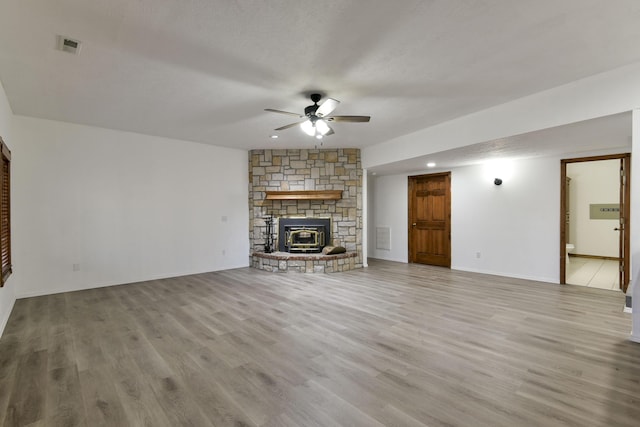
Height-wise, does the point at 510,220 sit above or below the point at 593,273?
above

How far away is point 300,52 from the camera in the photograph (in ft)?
8.68

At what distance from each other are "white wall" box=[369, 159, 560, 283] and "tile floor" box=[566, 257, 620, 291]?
600 millimetres

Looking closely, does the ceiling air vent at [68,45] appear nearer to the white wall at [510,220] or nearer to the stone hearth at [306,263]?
the stone hearth at [306,263]

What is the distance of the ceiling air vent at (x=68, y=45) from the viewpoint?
2.47m

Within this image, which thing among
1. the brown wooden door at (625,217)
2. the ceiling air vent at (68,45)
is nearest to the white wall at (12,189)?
the ceiling air vent at (68,45)

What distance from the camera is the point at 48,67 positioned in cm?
292

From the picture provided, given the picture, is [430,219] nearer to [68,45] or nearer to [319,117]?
[319,117]

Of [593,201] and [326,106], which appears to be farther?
[593,201]

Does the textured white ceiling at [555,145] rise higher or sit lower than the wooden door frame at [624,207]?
higher

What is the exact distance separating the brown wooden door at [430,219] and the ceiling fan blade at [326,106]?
4291 mm

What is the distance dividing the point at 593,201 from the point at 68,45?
10.6 m

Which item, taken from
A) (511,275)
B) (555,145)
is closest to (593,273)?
A: (511,275)

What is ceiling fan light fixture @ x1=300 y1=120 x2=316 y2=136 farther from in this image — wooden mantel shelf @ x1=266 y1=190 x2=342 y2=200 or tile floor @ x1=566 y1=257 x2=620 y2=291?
tile floor @ x1=566 y1=257 x2=620 y2=291

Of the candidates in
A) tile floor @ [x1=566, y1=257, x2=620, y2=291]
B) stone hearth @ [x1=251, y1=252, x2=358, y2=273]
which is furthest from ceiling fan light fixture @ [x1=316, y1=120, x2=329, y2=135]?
tile floor @ [x1=566, y1=257, x2=620, y2=291]
